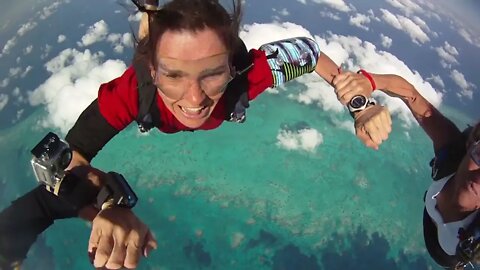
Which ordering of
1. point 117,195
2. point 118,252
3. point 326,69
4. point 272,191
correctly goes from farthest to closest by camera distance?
point 272,191, point 326,69, point 117,195, point 118,252

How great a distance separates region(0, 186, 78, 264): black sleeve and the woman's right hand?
244mm

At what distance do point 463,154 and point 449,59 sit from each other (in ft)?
3.51

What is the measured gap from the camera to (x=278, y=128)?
5.28 ft

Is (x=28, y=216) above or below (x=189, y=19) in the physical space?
A: below

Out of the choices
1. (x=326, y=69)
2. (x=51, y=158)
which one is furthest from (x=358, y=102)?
(x=51, y=158)

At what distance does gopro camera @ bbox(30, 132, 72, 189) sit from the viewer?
65 cm

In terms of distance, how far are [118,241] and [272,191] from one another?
41.2 inches

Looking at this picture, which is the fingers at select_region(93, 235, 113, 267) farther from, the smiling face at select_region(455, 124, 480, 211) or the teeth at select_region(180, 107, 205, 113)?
the smiling face at select_region(455, 124, 480, 211)

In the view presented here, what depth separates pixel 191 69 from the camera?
62cm

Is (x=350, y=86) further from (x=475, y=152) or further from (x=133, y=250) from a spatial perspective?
(x=133, y=250)

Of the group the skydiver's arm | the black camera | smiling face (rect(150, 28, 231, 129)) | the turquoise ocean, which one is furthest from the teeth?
the turquoise ocean

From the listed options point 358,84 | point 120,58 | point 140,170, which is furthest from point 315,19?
point 358,84

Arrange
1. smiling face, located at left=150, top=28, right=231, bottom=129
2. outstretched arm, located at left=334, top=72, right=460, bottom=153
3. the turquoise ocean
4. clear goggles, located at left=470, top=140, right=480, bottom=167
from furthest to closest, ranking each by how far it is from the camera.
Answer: the turquoise ocean
outstretched arm, located at left=334, top=72, right=460, bottom=153
clear goggles, located at left=470, top=140, right=480, bottom=167
smiling face, located at left=150, top=28, right=231, bottom=129

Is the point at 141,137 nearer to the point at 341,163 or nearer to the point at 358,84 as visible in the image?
the point at 341,163
